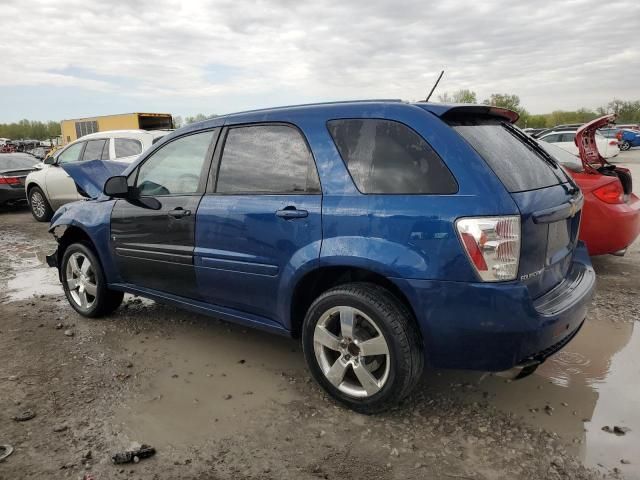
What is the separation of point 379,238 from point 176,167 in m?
1.89

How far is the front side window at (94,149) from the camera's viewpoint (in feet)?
31.5

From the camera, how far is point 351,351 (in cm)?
298

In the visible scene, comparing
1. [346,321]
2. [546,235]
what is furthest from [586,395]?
[346,321]

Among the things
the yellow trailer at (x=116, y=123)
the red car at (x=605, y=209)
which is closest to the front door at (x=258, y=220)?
the red car at (x=605, y=209)

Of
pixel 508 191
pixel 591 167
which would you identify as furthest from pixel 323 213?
pixel 591 167

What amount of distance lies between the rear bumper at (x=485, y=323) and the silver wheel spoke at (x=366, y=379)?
1.12ft

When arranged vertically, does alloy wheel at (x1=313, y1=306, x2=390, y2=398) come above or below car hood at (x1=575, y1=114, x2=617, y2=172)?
below

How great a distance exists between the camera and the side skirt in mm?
3381

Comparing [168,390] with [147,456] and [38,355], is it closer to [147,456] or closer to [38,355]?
[147,456]

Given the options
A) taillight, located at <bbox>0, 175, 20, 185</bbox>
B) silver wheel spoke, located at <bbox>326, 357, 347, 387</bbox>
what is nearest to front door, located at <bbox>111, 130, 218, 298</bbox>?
silver wheel spoke, located at <bbox>326, 357, 347, 387</bbox>

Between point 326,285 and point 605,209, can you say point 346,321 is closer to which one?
point 326,285

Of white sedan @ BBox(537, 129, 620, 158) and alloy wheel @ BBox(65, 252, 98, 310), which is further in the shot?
white sedan @ BBox(537, 129, 620, 158)

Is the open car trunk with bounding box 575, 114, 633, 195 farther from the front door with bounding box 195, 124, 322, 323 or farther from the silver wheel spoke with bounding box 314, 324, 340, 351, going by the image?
the silver wheel spoke with bounding box 314, 324, 340, 351

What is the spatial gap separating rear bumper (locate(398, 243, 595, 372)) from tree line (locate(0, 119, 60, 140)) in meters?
117
